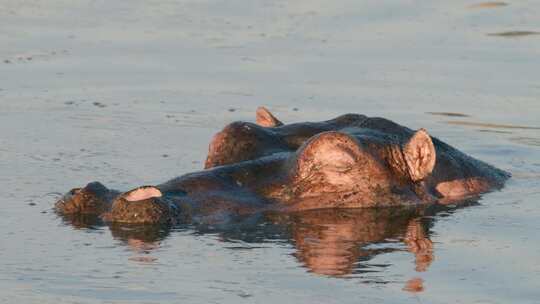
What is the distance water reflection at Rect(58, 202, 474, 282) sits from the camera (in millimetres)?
9109

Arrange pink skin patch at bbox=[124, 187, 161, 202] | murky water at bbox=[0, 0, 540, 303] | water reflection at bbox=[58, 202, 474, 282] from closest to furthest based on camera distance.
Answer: murky water at bbox=[0, 0, 540, 303] → water reflection at bbox=[58, 202, 474, 282] → pink skin patch at bbox=[124, 187, 161, 202]

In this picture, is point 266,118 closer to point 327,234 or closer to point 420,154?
point 420,154

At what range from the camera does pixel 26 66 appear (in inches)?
615

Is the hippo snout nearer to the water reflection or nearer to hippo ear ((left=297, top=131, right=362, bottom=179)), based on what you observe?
the water reflection

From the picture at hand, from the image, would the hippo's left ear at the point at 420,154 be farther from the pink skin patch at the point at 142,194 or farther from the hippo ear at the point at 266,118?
the pink skin patch at the point at 142,194

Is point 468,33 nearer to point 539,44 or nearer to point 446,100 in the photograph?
point 539,44

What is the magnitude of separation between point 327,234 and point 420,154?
128 cm

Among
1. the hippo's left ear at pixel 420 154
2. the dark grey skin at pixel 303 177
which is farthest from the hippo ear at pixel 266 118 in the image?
the hippo's left ear at pixel 420 154

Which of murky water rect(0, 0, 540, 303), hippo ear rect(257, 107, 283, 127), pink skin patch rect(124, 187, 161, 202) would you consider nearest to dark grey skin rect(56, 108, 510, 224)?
pink skin patch rect(124, 187, 161, 202)

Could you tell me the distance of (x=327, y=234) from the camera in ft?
32.3

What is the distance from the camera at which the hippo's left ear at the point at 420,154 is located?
10.8m

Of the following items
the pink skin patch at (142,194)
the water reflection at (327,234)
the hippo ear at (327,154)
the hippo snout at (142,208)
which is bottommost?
the water reflection at (327,234)

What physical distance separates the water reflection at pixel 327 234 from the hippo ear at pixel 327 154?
0.96ft

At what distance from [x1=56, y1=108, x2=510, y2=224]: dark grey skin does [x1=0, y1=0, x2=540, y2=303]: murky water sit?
0.17 metres
